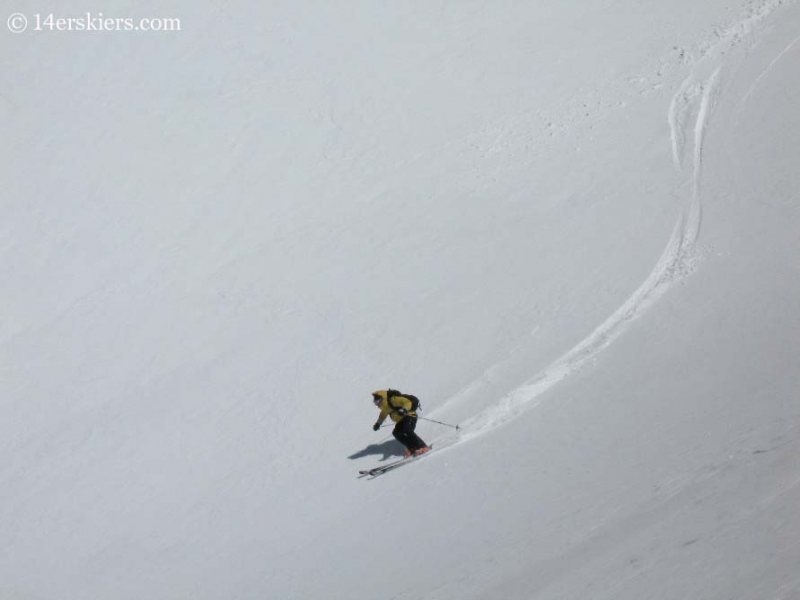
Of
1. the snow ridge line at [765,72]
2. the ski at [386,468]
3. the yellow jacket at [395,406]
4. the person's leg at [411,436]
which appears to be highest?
the snow ridge line at [765,72]

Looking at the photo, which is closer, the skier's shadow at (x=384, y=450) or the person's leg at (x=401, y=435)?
the person's leg at (x=401, y=435)

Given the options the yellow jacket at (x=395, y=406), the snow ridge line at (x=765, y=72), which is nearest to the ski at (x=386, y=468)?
the yellow jacket at (x=395, y=406)

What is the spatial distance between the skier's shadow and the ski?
0.90 feet

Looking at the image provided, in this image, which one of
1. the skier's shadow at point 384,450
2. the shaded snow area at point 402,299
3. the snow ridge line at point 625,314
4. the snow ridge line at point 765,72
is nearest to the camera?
the shaded snow area at point 402,299

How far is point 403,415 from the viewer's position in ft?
35.2

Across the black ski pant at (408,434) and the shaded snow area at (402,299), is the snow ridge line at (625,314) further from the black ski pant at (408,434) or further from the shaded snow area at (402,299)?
the black ski pant at (408,434)

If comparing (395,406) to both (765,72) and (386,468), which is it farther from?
(765,72)

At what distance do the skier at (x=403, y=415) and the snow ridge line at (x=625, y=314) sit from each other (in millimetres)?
303

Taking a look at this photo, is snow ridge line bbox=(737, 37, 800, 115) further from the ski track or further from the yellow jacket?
the yellow jacket

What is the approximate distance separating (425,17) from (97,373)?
458 inches

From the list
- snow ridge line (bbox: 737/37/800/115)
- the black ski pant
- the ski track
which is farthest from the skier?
snow ridge line (bbox: 737/37/800/115)

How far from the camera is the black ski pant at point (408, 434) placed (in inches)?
423

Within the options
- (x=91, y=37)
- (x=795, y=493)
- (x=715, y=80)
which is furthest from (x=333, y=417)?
(x=91, y=37)

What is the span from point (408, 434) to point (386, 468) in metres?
0.45
